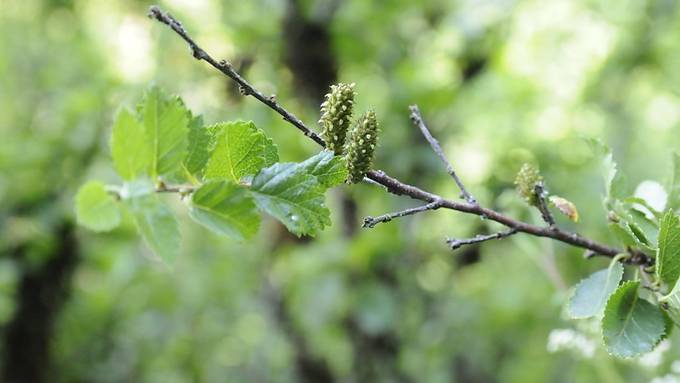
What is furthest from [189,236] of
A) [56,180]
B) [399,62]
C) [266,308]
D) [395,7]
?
[395,7]

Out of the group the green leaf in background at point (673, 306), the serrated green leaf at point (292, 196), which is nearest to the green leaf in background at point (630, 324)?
the green leaf in background at point (673, 306)

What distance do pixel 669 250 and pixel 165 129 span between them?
0.37 m

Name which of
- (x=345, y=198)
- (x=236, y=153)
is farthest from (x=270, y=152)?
(x=345, y=198)

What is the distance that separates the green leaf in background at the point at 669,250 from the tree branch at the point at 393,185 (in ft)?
0.22

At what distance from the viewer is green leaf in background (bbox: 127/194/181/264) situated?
48 centimetres

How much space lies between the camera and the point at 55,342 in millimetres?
2291

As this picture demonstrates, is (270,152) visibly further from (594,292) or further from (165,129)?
(594,292)

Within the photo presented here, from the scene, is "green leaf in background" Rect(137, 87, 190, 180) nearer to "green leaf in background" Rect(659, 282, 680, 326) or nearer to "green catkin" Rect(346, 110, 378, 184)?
"green catkin" Rect(346, 110, 378, 184)

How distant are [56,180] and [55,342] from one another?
0.56 metres

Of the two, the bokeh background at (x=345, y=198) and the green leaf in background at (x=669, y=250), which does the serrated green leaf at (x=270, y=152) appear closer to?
the green leaf in background at (x=669, y=250)

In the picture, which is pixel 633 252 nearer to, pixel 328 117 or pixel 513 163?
pixel 328 117

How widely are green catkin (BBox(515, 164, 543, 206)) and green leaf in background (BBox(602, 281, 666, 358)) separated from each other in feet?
0.35

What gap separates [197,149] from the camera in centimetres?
52

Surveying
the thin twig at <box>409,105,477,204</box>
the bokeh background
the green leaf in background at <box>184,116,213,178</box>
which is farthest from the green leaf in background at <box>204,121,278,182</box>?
the bokeh background
